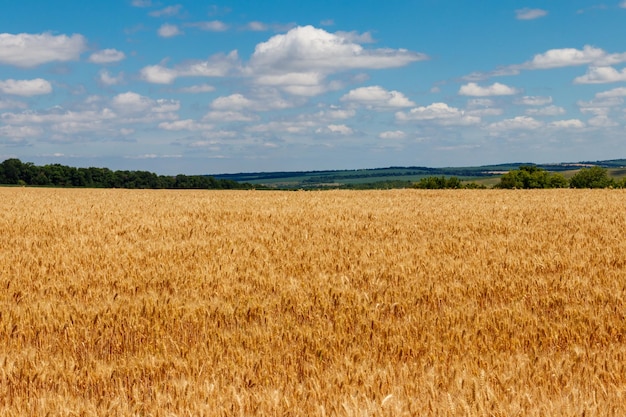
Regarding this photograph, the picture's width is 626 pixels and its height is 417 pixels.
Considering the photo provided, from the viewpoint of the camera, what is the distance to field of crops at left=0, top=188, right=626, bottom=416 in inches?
174

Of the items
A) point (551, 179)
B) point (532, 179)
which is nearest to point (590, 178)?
point (551, 179)

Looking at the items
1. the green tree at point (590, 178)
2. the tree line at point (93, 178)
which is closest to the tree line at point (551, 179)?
the green tree at point (590, 178)

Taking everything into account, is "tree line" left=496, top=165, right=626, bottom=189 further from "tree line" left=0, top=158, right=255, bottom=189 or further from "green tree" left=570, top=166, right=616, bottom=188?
"tree line" left=0, top=158, right=255, bottom=189

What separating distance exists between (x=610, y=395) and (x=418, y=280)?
4.47 meters

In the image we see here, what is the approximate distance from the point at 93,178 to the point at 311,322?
3509 inches

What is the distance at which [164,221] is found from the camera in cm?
1470

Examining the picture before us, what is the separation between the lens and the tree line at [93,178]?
3354 inches

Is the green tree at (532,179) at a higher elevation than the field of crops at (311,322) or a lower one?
higher

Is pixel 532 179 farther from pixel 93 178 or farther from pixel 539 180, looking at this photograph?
pixel 93 178

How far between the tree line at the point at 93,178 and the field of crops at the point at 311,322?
239ft

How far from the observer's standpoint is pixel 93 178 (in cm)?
8931

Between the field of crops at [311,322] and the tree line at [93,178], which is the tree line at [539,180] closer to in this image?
the tree line at [93,178]

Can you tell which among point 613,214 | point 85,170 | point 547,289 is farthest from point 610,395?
point 85,170

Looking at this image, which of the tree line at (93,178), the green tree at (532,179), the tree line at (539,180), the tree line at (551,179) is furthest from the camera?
the tree line at (539,180)
